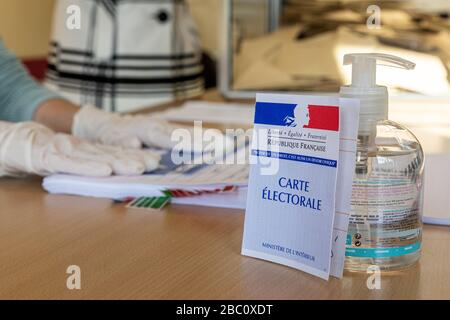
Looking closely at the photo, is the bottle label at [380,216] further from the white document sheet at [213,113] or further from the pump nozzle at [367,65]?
the white document sheet at [213,113]

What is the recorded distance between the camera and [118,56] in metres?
2.06

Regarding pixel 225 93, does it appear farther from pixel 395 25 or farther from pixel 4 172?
pixel 4 172

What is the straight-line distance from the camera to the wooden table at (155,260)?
54cm

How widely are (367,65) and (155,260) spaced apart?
0.85ft

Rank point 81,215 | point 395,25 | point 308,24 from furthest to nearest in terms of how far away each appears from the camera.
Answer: point 308,24 → point 395,25 → point 81,215

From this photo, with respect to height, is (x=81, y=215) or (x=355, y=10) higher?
(x=355, y=10)

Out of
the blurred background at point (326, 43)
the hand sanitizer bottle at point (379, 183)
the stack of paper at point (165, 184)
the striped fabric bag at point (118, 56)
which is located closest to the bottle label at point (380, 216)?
the hand sanitizer bottle at point (379, 183)

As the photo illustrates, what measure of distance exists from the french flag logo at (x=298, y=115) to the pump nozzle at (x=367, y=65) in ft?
0.13

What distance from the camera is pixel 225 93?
176 centimetres

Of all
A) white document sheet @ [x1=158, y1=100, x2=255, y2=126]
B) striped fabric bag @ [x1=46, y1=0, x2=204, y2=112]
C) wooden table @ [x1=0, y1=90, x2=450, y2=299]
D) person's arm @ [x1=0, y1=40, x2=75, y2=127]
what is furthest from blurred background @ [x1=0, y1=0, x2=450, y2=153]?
wooden table @ [x1=0, y1=90, x2=450, y2=299]

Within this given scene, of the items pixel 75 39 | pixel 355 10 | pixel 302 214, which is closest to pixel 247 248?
pixel 302 214

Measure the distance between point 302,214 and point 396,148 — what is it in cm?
10

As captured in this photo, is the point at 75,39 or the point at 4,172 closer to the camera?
the point at 4,172
